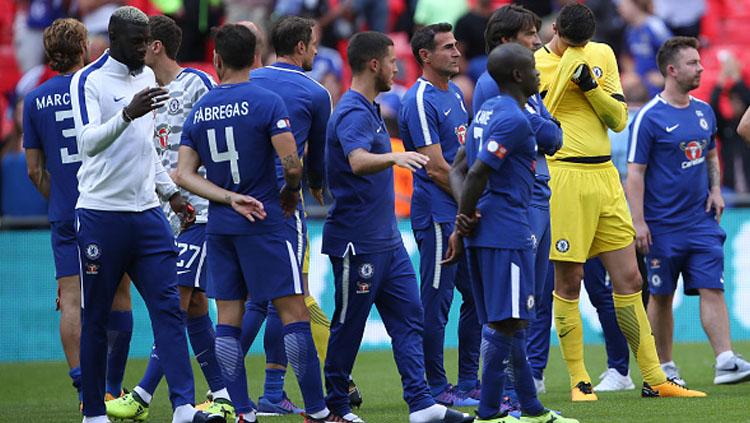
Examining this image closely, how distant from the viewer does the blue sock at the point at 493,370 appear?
7.80m

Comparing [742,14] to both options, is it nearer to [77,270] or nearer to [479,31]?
[479,31]

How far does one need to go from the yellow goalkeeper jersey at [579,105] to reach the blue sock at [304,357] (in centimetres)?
283

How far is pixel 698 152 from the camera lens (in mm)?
10898

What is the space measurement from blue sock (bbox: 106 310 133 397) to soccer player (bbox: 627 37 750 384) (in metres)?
4.04

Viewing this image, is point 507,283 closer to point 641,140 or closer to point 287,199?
point 287,199

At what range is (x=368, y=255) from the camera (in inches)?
334

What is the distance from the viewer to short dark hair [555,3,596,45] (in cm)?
977

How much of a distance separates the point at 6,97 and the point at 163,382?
7.73 meters

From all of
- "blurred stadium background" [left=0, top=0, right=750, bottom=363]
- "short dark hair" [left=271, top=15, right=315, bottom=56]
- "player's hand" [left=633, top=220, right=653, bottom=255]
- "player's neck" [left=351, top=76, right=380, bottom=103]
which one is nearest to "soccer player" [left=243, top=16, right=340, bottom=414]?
"short dark hair" [left=271, top=15, right=315, bottom=56]

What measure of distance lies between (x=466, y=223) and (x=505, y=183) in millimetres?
325

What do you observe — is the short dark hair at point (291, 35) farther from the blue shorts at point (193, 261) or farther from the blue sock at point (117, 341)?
the blue sock at point (117, 341)

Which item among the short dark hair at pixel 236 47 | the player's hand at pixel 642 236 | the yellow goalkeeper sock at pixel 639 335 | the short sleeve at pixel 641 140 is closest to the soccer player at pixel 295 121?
the short dark hair at pixel 236 47

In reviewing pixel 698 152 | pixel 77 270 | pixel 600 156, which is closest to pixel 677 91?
pixel 698 152

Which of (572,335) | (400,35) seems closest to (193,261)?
(572,335)
